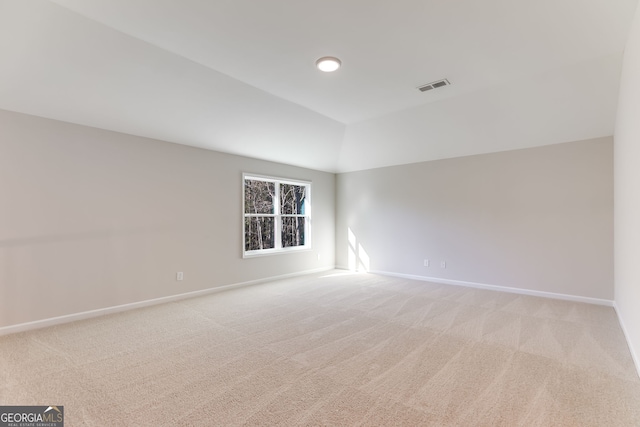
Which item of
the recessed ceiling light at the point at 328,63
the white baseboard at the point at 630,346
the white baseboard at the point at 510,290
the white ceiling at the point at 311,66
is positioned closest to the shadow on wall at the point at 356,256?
the white baseboard at the point at 510,290

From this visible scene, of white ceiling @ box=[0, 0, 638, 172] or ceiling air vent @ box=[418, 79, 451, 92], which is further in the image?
ceiling air vent @ box=[418, 79, 451, 92]

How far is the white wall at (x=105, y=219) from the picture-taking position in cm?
304

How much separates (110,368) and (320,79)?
3.44 m

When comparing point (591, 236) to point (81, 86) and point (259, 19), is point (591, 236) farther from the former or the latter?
point (81, 86)

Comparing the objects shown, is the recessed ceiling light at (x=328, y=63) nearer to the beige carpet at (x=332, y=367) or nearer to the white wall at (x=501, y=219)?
the beige carpet at (x=332, y=367)

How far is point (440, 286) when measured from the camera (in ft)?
16.3

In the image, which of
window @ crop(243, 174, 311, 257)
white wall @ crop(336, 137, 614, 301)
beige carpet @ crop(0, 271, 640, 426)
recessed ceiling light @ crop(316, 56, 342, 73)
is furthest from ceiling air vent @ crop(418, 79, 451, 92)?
window @ crop(243, 174, 311, 257)

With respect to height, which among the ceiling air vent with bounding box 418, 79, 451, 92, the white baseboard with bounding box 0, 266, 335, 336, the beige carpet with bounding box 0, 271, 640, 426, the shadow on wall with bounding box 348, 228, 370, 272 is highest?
the ceiling air vent with bounding box 418, 79, 451, 92

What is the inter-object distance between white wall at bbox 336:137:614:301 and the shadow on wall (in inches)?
1.1

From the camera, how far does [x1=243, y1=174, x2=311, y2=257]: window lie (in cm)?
530

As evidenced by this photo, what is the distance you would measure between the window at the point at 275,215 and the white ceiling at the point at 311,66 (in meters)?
0.97

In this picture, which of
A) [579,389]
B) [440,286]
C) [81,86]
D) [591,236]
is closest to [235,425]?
[579,389]

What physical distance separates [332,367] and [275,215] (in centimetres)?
374

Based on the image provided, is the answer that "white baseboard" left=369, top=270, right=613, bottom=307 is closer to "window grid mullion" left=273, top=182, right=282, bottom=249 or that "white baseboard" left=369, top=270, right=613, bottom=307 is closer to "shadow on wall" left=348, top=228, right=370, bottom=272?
"shadow on wall" left=348, top=228, right=370, bottom=272
